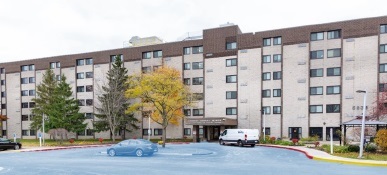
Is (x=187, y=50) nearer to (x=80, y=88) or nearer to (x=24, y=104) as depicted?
(x=80, y=88)

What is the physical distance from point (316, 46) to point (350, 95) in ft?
26.2

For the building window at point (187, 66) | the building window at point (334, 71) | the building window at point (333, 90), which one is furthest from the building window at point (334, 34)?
the building window at point (187, 66)

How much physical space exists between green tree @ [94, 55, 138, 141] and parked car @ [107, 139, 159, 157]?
20.5m

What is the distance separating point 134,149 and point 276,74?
90.9ft

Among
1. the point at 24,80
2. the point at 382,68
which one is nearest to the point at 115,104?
the point at 24,80

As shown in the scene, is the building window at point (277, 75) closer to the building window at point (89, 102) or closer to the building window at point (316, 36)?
the building window at point (316, 36)

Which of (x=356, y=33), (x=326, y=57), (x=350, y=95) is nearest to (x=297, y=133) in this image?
(x=350, y=95)

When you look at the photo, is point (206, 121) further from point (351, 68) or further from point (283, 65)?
point (351, 68)

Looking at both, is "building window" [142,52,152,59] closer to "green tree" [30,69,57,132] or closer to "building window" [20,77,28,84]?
"green tree" [30,69,57,132]

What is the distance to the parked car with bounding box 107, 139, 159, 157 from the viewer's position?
23094 mm

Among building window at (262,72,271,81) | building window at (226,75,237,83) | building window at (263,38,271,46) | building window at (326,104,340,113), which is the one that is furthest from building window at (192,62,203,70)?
building window at (326,104,340,113)

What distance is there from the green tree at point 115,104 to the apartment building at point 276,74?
17.3 feet

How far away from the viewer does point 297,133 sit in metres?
42.7

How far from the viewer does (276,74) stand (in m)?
44.3
